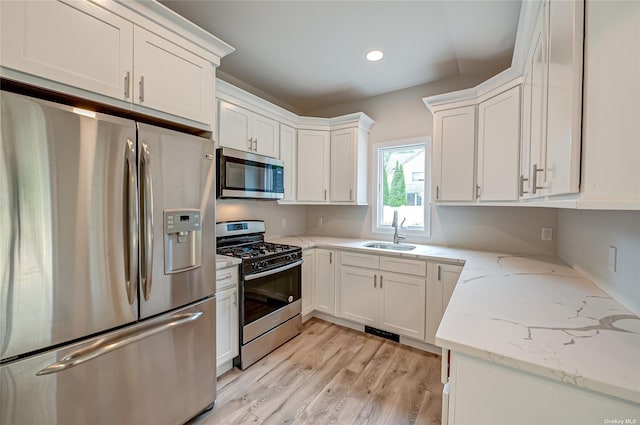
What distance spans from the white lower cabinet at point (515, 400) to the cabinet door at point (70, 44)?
76.3 inches

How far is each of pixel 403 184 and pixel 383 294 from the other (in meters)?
1.33

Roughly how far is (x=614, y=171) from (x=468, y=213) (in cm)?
215

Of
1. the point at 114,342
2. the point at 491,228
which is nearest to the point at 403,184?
the point at 491,228

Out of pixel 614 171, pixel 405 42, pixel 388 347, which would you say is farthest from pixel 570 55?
pixel 388 347

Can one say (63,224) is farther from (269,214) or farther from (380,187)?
(380,187)

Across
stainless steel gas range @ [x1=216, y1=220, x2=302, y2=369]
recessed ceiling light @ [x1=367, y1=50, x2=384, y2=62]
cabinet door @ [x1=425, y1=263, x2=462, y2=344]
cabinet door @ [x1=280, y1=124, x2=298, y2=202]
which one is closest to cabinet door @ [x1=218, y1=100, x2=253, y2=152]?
cabinet door @ [x1=280, y1=124, x2=298, y2=202]

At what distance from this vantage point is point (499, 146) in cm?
215

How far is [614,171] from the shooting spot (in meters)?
0.73

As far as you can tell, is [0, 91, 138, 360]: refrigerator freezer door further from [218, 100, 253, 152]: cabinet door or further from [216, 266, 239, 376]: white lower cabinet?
[218, 100, 253, 152]: cabinet door

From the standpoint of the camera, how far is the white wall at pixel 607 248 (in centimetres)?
111

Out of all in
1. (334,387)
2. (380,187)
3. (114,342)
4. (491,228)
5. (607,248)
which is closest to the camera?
(114,342)

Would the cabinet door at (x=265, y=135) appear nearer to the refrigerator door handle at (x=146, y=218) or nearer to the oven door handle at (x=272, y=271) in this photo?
the oven door handle at (x=272, y=271)

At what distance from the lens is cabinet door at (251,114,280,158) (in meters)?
2.59

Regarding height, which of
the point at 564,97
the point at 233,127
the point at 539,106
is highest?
the point at 233,127
